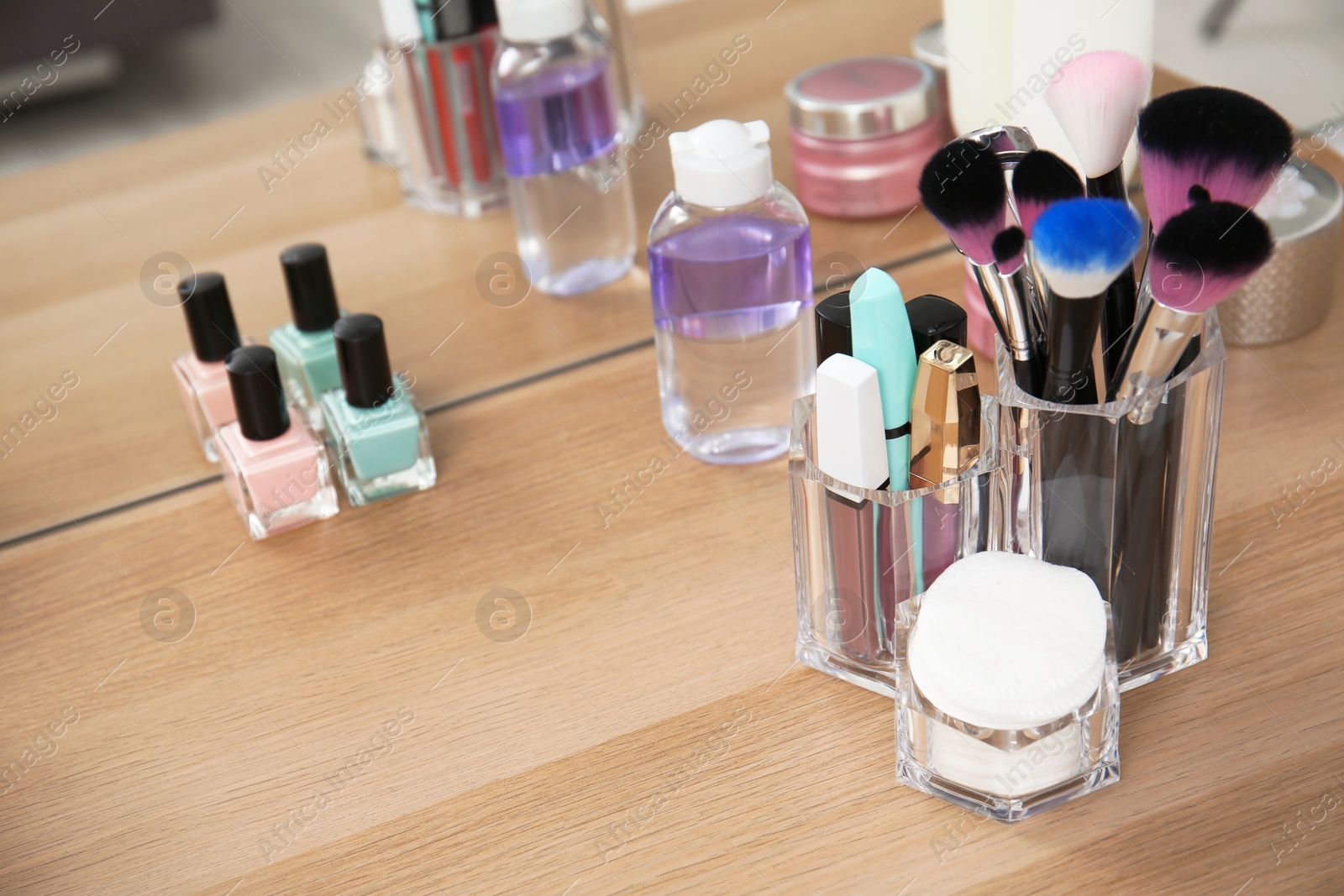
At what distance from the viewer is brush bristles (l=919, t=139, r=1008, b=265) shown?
0.43 m

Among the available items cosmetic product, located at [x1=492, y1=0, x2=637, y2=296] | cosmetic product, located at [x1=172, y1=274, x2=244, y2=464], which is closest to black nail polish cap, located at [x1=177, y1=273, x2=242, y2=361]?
cosmetic product, located at [x1=172, y1=274, x2=244, y2=464]

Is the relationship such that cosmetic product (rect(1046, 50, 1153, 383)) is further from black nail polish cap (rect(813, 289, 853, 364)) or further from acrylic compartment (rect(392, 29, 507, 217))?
acrylic compartment (rect(392, 29, 507, 217))

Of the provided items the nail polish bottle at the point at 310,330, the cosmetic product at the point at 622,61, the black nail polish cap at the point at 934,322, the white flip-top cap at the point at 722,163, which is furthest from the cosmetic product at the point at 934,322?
the cosmetic product at the point at 622,61

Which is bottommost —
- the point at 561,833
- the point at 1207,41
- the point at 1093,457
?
the point at 1207,41

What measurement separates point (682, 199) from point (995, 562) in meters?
0.25

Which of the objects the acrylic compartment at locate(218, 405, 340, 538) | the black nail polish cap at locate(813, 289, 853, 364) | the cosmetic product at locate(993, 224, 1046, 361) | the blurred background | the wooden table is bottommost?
the blurred background

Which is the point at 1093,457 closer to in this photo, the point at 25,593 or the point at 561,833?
the point at 561,833

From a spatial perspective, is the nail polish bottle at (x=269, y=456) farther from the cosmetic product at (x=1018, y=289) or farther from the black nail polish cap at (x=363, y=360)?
the cosmetic product at (x=1018, y=289)

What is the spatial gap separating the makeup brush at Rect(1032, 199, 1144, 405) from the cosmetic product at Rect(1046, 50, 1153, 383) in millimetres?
32

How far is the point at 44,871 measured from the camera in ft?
1.59

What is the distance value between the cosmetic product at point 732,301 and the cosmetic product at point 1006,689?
0.21 m

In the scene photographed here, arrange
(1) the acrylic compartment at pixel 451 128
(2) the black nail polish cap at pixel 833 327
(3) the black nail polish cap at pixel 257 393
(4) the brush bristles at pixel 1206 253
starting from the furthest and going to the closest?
(1) the acrylic compartment at pixel 451 128 < (3) the black nail polish cap at pixel 257 393 < (2) the black nail polish cap at pixel 833 327 < (4) the brush bristles at pixel 1206 253

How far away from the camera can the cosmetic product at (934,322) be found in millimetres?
474

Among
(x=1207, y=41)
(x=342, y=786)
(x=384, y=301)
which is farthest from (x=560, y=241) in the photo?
(x=1207, y=41)
